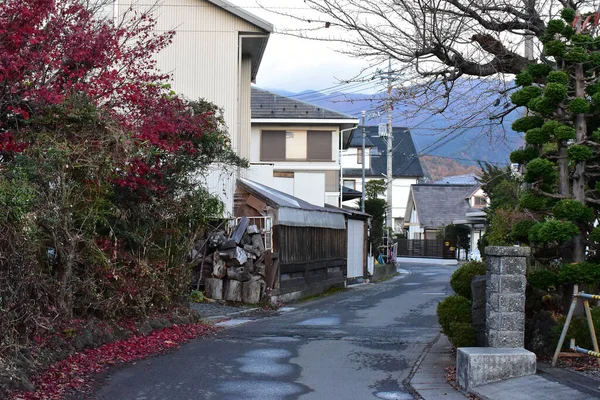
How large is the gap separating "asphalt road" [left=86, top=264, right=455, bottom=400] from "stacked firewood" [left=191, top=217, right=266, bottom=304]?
6.32 feet

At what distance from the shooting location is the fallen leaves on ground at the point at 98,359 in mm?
8570

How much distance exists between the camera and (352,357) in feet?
39.1

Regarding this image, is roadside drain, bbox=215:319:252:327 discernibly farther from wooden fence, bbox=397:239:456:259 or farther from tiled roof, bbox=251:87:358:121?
wooden fence, bbox=397:239:456:259

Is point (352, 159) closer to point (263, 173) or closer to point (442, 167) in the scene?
point (442, 167)

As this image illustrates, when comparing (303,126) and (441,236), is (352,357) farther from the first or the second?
(441,236)

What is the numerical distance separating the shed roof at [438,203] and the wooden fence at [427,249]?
9.55ft

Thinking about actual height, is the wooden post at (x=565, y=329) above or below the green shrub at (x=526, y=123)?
below

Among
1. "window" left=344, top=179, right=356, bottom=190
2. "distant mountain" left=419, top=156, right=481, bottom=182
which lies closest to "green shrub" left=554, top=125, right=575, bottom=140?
"window" left=344, top=179, right=356, bottom=190

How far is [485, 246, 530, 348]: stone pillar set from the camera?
9.72m

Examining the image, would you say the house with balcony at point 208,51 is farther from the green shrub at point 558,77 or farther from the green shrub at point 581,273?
the green shrub at point 581,273

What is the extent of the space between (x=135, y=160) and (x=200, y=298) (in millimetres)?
8179

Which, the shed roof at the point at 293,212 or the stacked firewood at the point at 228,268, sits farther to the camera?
the shed roof at the point at 293,212

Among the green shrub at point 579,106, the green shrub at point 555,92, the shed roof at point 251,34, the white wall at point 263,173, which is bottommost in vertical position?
the green shrub at point 579,106

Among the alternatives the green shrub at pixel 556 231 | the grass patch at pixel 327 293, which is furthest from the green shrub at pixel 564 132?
the grass patch at pixel 327 293
